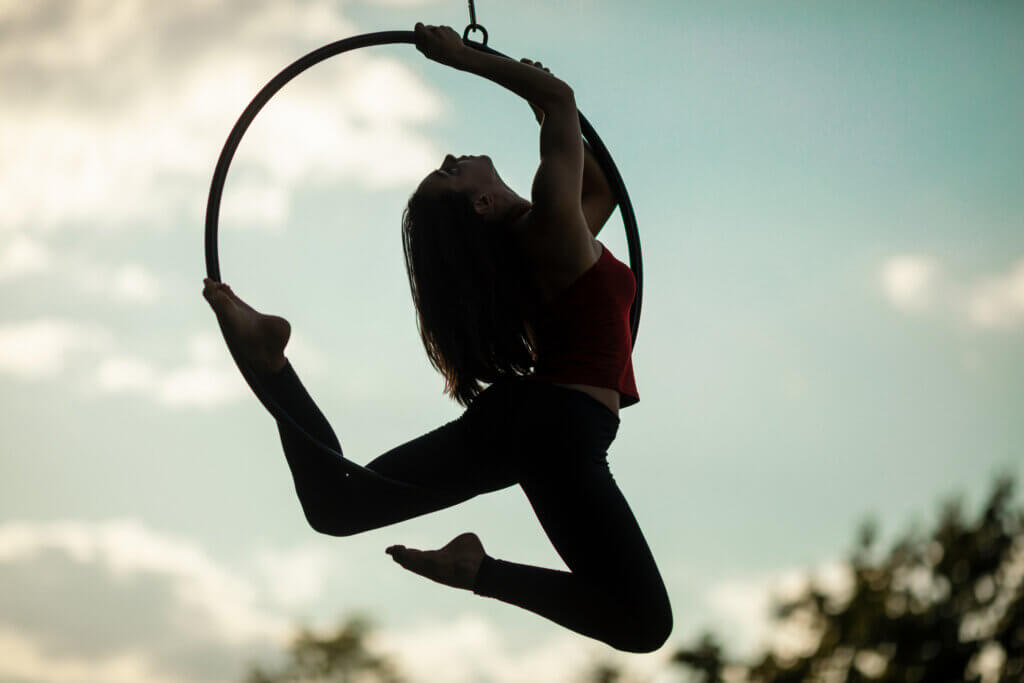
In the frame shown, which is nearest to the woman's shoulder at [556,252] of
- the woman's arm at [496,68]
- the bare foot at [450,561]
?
the woman's arm at [496,68]

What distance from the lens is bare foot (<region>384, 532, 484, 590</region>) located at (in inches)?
153

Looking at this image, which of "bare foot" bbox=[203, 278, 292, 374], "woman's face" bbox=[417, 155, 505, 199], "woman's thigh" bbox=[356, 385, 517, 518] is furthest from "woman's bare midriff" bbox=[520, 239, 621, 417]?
"bare foot" bbox=[203, 278, 292, 374]

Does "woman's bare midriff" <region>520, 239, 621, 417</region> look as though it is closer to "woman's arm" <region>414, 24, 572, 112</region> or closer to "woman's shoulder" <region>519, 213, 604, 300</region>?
"woman's shoulder" <region>519, 213, 604, 300</region>

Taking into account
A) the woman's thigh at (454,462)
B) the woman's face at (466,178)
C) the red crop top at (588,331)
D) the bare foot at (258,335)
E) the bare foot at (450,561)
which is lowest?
the bare foot at (450,561)

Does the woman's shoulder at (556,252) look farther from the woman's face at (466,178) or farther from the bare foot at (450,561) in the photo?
the bare foot at (450,561)

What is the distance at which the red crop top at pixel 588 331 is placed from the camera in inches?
150

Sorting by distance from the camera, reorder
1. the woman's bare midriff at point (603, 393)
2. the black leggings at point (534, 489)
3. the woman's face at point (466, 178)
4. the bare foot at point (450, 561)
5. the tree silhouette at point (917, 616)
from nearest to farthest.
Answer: the black leggings at point (534, 489) < the woman's bare midriff at point (603, 393) < the bare foot at point (450, 561) < the woman's face at point (466, 178) < the tree silhouette at point (917, 616)

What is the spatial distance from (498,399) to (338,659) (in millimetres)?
27825

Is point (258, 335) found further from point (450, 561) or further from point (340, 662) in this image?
point (340, 662)

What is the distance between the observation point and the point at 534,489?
3.79m

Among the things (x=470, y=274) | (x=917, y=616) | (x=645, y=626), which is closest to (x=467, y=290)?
(x=470, y=274)

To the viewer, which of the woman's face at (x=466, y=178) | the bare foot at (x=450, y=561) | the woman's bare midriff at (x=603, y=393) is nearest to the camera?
the woman's bare midriff at (x=603, y=393)

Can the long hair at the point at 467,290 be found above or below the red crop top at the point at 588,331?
above

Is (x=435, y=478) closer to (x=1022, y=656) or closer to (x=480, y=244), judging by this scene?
(x=480, y=244)
